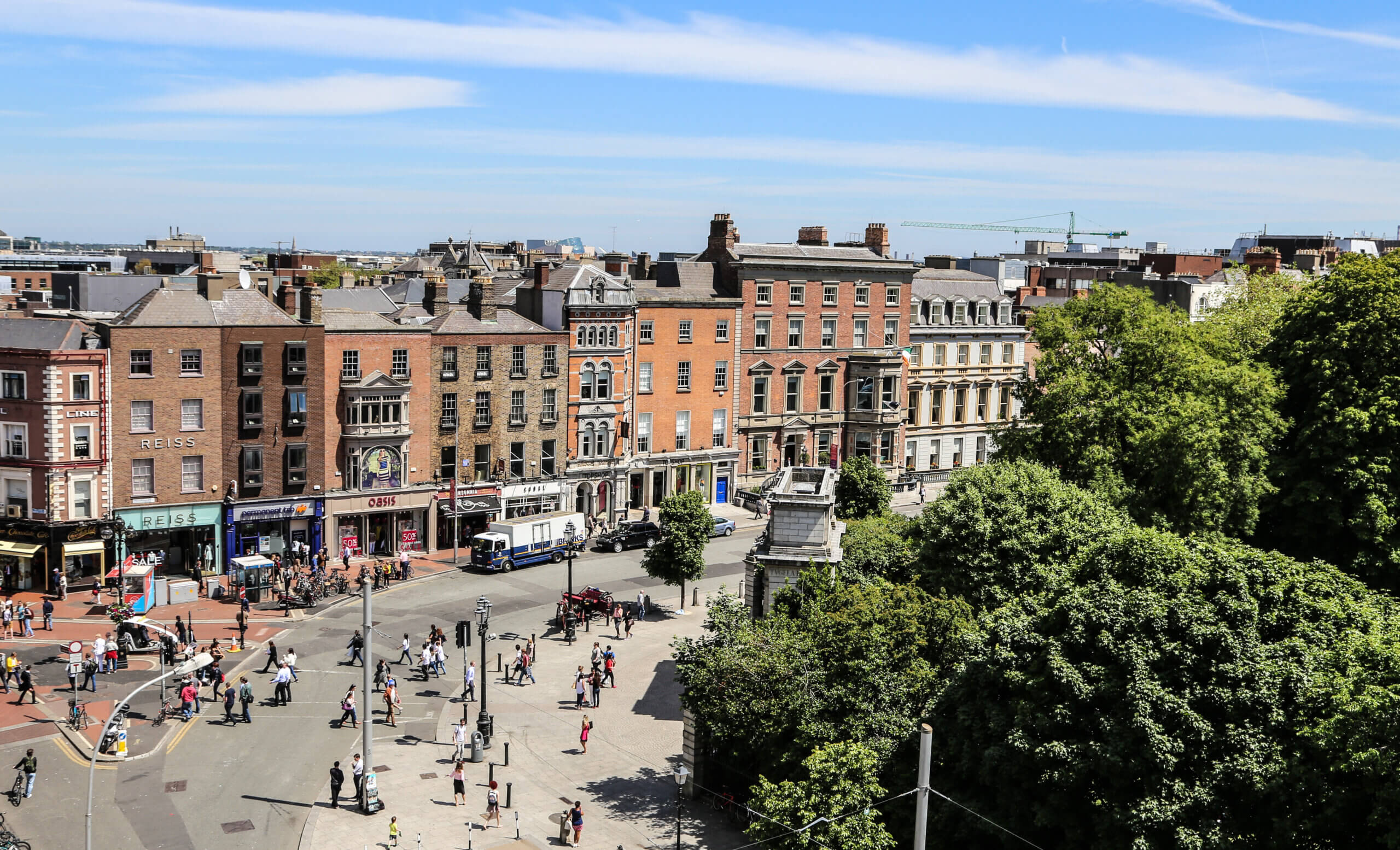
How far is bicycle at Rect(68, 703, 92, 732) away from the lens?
3959 cm

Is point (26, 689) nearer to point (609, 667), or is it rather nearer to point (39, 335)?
point (39, 335)

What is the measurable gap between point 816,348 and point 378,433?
3106cm

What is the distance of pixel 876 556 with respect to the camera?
4066cm

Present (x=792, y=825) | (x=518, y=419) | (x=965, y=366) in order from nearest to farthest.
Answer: (x=792, y=825), (x=518, y=419), (x=965, y=366)

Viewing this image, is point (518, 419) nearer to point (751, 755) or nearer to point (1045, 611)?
Answer: point (751, 755)

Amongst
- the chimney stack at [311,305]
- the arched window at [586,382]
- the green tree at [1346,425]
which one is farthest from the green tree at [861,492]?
the chimney stack at [311,305]

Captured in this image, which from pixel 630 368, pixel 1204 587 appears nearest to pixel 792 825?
pixel 1204 587

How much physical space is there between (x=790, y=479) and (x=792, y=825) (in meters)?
15.2

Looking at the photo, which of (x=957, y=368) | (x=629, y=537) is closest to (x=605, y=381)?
(x=629, y=537)

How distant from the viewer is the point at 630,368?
2913 inches

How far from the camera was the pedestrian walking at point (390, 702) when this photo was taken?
42.2m

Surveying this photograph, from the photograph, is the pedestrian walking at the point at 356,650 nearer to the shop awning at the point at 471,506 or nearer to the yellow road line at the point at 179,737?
the yellow road line at the point at 179,737

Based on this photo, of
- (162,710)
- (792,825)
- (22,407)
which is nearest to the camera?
(792,825)

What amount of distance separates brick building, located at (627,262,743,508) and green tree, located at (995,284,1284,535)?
22913 mm
